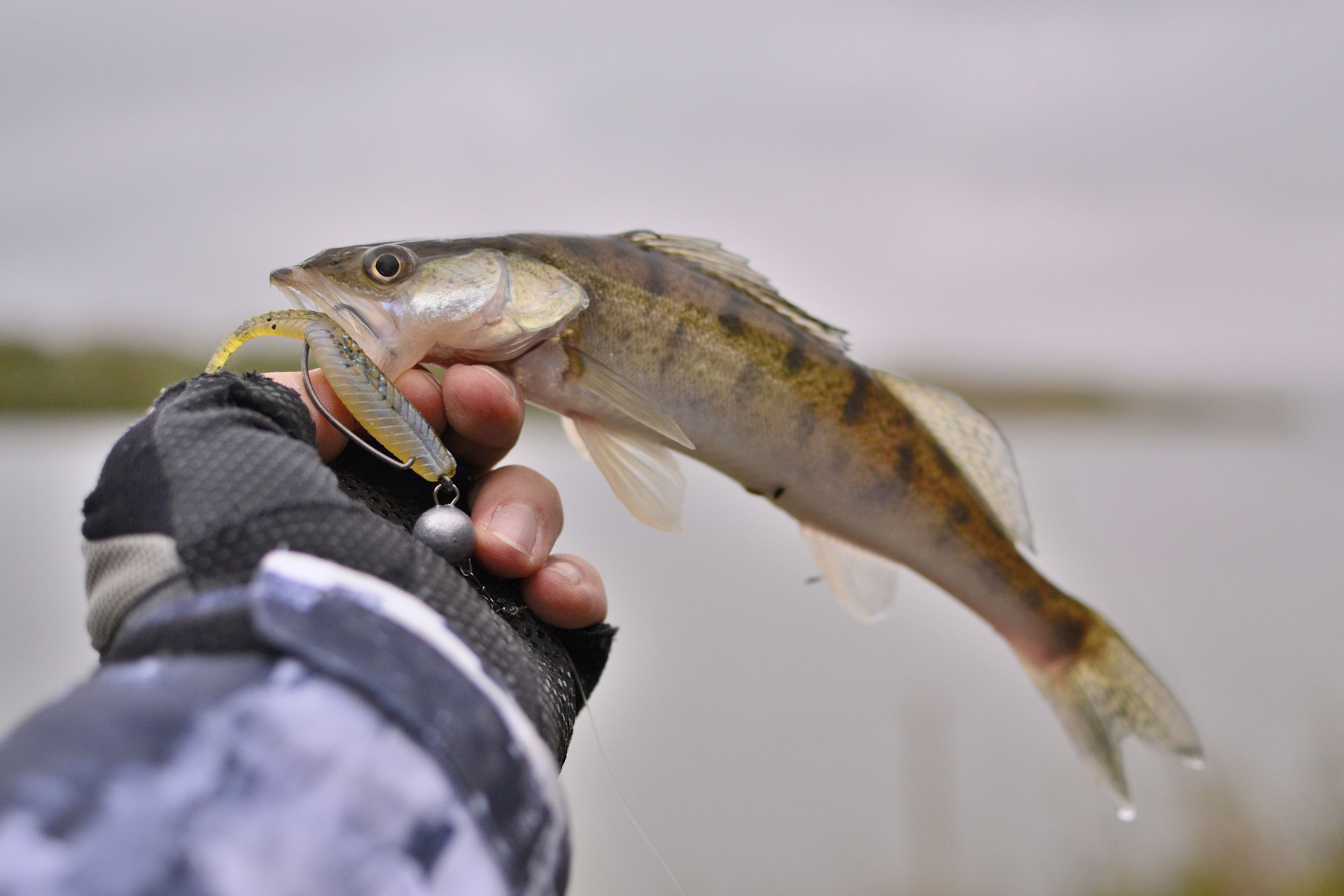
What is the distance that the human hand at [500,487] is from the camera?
6.10ft

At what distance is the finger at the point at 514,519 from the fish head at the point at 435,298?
0.32m

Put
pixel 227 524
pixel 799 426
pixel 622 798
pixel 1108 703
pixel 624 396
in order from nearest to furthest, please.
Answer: pixel 227 524, pixel 622 798, pixel 624 396, pixel 799 426, pixel 1108 703

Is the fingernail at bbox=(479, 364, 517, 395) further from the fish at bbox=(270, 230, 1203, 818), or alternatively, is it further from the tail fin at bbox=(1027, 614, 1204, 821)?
the tail fin at bbox=(1027, 614, 1204, 821)

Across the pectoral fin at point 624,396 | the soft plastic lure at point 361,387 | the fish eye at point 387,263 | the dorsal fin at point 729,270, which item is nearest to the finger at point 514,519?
the soft plastic lure at point 361,387

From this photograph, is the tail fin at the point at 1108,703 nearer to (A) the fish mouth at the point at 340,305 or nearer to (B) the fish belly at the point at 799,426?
(B) the fish belly at the point at 799,426

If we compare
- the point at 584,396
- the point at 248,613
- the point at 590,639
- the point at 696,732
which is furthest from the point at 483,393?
the point at 696,732

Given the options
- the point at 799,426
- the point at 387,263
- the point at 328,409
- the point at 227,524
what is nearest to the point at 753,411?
the point at 799,426

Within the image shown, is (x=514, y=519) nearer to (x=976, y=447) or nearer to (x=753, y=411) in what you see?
(x=753, y=411)

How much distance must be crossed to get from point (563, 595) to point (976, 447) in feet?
4.85

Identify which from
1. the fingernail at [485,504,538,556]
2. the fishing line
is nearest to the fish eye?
the fingernail at [485,504,538,556]

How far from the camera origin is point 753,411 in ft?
8.13

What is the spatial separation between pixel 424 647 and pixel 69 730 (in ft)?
1.01

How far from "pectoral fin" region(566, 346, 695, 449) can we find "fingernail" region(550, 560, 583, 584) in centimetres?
40

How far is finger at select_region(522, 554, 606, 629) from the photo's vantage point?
193 centimetres
